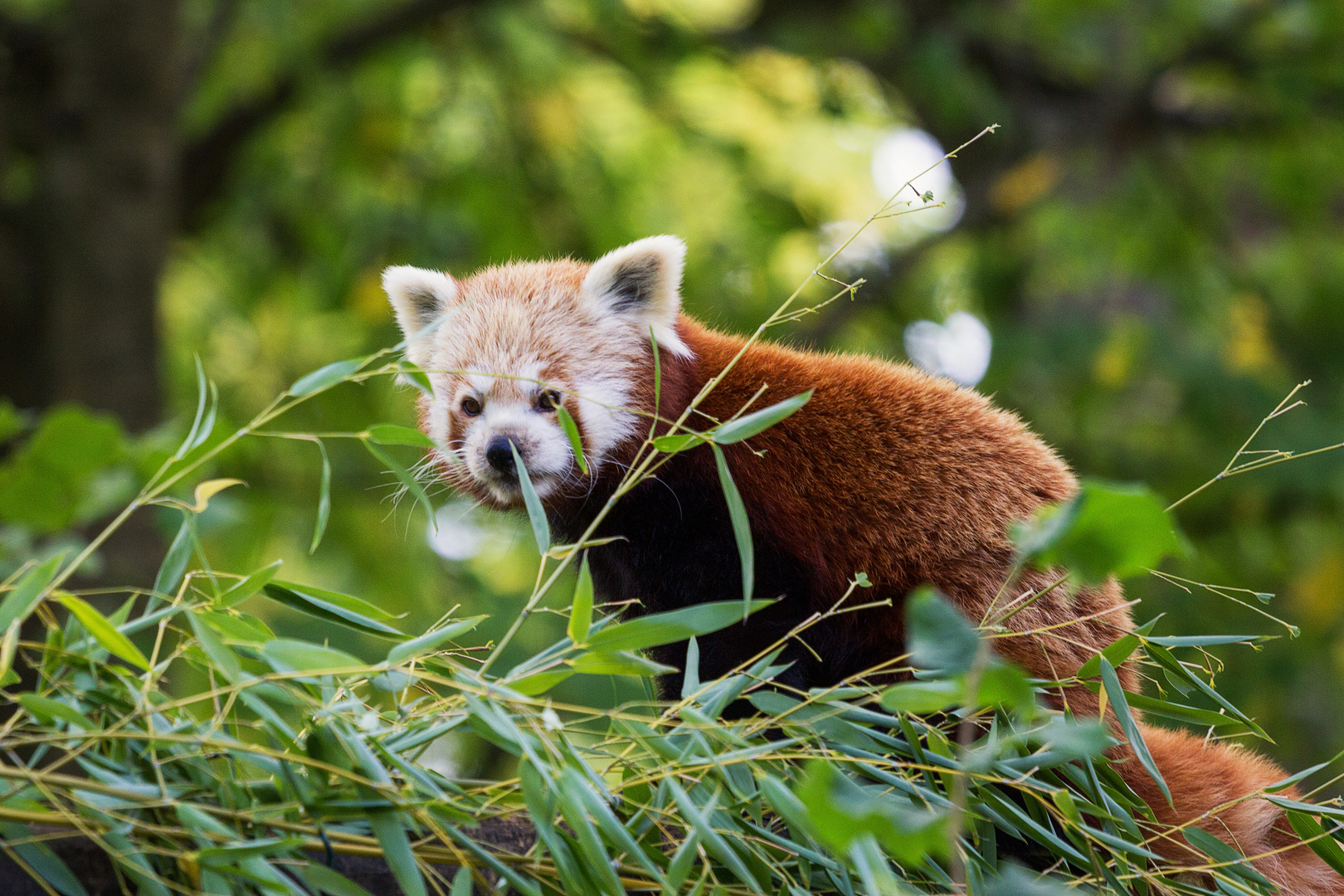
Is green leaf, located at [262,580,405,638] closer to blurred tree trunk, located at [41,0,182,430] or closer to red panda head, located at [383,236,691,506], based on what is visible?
red panda head, located at [383,236,691,506]

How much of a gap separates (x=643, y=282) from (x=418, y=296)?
1.65ft

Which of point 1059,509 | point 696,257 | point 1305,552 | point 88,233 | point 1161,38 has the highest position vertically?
point 1059,509

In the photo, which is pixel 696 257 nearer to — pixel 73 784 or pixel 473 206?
pixel 473 206

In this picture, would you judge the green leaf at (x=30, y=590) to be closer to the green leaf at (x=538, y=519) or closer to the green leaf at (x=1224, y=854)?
the green leaf at (x=538, y=519)

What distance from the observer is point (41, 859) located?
127 centimetres

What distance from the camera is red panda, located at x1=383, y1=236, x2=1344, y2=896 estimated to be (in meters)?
1.88

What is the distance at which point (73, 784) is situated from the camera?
1.22 meters

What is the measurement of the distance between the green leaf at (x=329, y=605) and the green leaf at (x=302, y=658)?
16 centimetres

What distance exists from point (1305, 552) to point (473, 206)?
497cm

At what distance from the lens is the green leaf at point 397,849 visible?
4.03 feet

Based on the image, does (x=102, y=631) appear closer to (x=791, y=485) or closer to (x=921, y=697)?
(x=921, y=697)

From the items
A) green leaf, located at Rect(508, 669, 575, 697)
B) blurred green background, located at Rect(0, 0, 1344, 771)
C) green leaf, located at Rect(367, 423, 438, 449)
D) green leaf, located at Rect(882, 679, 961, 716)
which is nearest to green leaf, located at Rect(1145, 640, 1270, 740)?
green leaf, located at Rect(882, 679, 961, 716)

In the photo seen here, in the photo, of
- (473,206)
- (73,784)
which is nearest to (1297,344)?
(473,206)

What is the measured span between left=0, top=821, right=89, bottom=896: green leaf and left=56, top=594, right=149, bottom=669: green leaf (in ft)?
0.70
